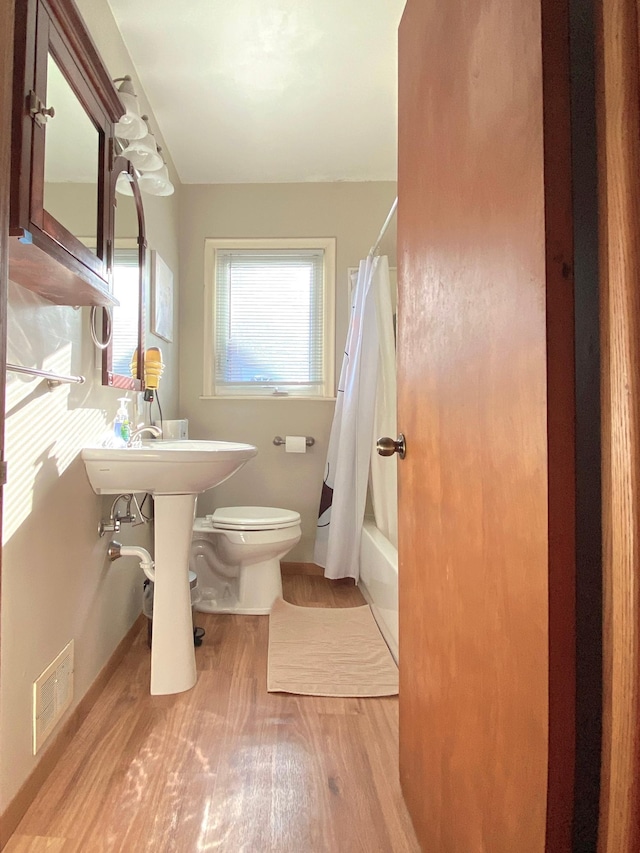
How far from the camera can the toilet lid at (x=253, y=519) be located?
1981mm

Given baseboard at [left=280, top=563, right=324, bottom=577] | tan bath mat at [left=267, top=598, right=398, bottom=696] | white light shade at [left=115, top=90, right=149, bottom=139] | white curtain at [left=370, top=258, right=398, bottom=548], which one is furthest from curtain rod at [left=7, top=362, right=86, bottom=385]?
baseboard at [left=280, top=563, right=324, bottom=577]

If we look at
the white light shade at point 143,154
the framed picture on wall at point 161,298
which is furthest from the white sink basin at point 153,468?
the white light shade at point 143,154

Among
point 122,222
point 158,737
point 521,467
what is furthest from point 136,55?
point 158,737

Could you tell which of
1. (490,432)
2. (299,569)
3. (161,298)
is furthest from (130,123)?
(299,569)

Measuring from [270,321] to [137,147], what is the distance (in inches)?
49.8

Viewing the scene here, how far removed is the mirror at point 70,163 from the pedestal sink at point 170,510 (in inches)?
23.8

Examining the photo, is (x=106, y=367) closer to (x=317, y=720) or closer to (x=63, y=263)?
(x=63, y=263)

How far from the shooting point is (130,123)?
4.59 feet

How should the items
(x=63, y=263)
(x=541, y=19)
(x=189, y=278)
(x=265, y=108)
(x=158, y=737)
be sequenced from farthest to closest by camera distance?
(x=189, y=278)
(x=265, y=108)
(x=158, y=737)
(x=63, y=263)
(x=541, y=19)

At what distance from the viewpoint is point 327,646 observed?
5.72ft

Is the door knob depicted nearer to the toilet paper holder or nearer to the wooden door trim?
the wooden door trim

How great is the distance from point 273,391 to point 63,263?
1.76 m

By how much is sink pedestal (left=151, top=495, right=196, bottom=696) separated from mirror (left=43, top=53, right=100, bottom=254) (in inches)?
31.9

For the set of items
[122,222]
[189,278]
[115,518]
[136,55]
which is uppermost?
[136,55]
